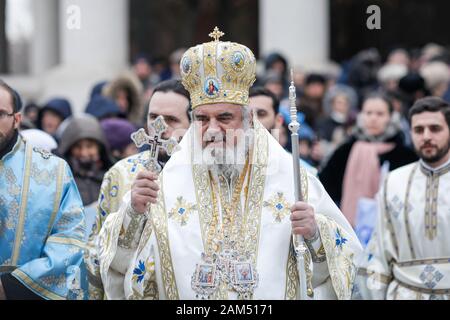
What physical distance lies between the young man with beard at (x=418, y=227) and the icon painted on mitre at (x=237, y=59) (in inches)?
102

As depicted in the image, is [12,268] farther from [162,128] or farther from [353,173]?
[353,173]

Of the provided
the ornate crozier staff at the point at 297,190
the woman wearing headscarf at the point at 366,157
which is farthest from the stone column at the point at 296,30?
the ornate crozier staff at the point at 297,190

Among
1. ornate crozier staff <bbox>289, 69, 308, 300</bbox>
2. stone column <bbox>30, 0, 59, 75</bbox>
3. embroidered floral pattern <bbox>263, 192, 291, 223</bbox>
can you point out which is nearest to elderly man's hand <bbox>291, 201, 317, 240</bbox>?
ornate crozier staff <bbox>289, 69, 308, 300</bbox>

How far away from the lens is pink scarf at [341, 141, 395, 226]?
1114 cm

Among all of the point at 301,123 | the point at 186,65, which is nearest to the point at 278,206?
the point at 186,65

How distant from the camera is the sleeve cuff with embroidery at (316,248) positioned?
21.1 ft

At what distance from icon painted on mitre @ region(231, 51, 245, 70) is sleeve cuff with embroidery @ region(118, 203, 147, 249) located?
2.72 feet

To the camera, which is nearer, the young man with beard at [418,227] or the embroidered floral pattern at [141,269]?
the embroidered floral pattern at [141,269]

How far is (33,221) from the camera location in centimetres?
714

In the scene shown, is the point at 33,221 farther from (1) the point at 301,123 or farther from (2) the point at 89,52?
(2) the point at 89,52

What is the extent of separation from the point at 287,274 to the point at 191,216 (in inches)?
20.1

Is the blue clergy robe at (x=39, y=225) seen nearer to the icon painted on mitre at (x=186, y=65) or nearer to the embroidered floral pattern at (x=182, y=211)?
the embroidered floral pattern at (x=182, y=211)

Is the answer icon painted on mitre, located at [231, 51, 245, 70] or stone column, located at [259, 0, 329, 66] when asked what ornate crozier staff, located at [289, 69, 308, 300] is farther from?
stone column, located at [259, 0, 329, 66]
